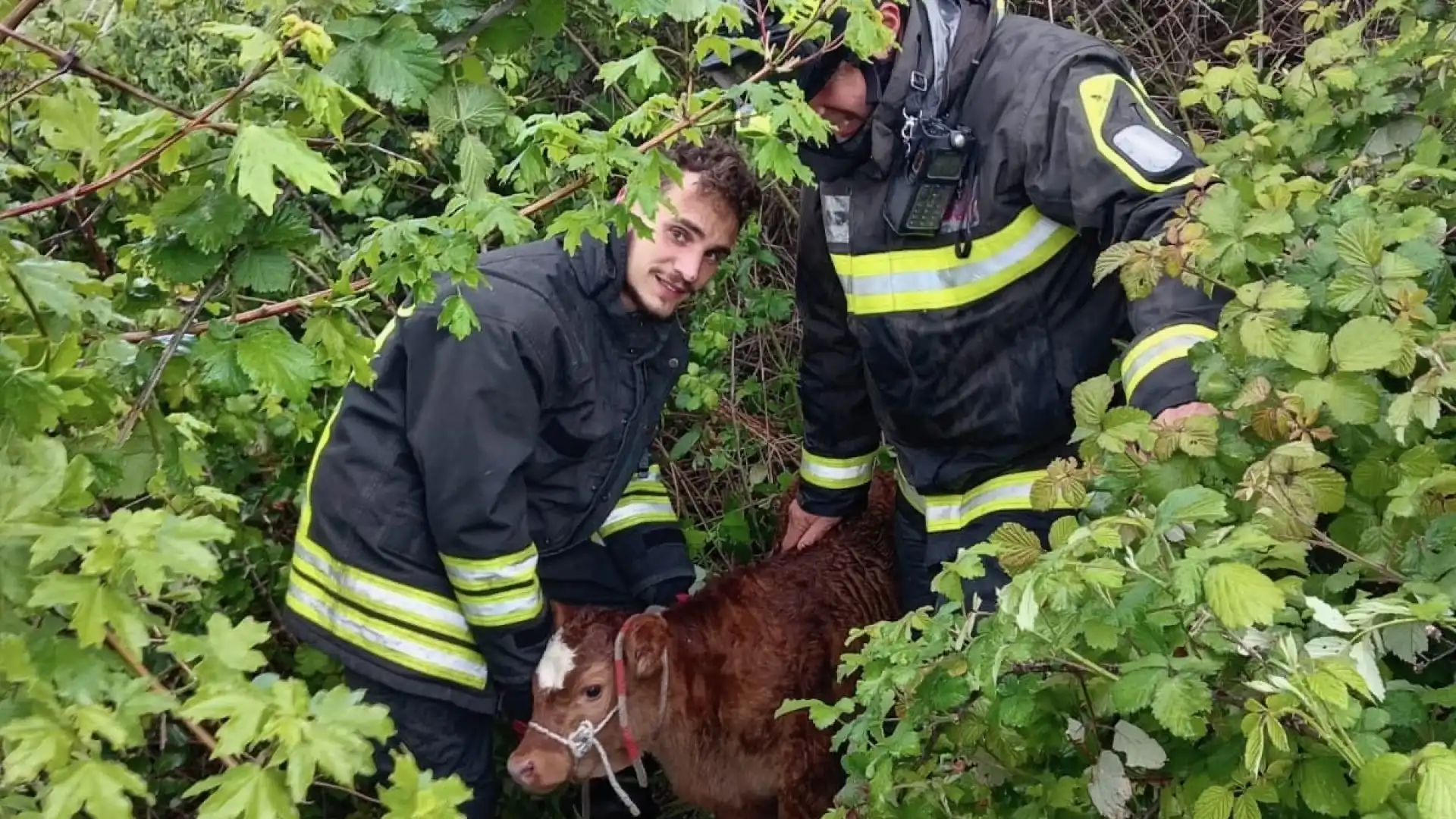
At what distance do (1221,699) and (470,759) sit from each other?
98.0 inches

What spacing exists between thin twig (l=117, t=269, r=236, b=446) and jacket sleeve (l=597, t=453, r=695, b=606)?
214 cm

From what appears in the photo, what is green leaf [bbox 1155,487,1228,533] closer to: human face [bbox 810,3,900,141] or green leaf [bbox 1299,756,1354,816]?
green leaf [bbox 1299,756,1354,816]

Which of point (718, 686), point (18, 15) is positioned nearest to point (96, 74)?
point (18, 15)

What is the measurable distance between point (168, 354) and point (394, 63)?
0.54 m

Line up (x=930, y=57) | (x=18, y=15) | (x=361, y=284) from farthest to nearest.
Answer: (x=930, y=57), (x=361, y=284), (x=18, y=15)

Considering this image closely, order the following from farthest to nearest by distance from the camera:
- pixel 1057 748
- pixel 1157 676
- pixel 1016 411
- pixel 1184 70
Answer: pixel 1184 70 → pixel 1016 411 → pixel 1057 748 → pixel 1157 676

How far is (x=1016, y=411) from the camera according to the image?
2871mm

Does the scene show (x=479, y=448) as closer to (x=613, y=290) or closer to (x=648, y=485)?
(x=613, y=290)

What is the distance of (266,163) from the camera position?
129 cm

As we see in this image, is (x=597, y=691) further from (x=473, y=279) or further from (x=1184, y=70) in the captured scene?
(x=1184, y=70)

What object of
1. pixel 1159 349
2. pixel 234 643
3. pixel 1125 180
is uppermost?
pixel 234 643

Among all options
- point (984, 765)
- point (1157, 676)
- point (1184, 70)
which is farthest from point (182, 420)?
point (1184, 70)

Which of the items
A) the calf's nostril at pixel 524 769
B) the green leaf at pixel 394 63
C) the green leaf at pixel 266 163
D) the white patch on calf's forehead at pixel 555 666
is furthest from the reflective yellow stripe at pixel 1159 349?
the calf's nostril at pixel 524 769

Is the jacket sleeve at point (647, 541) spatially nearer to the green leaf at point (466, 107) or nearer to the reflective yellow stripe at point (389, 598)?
the reflective yellow stripe at point (389, 598)
